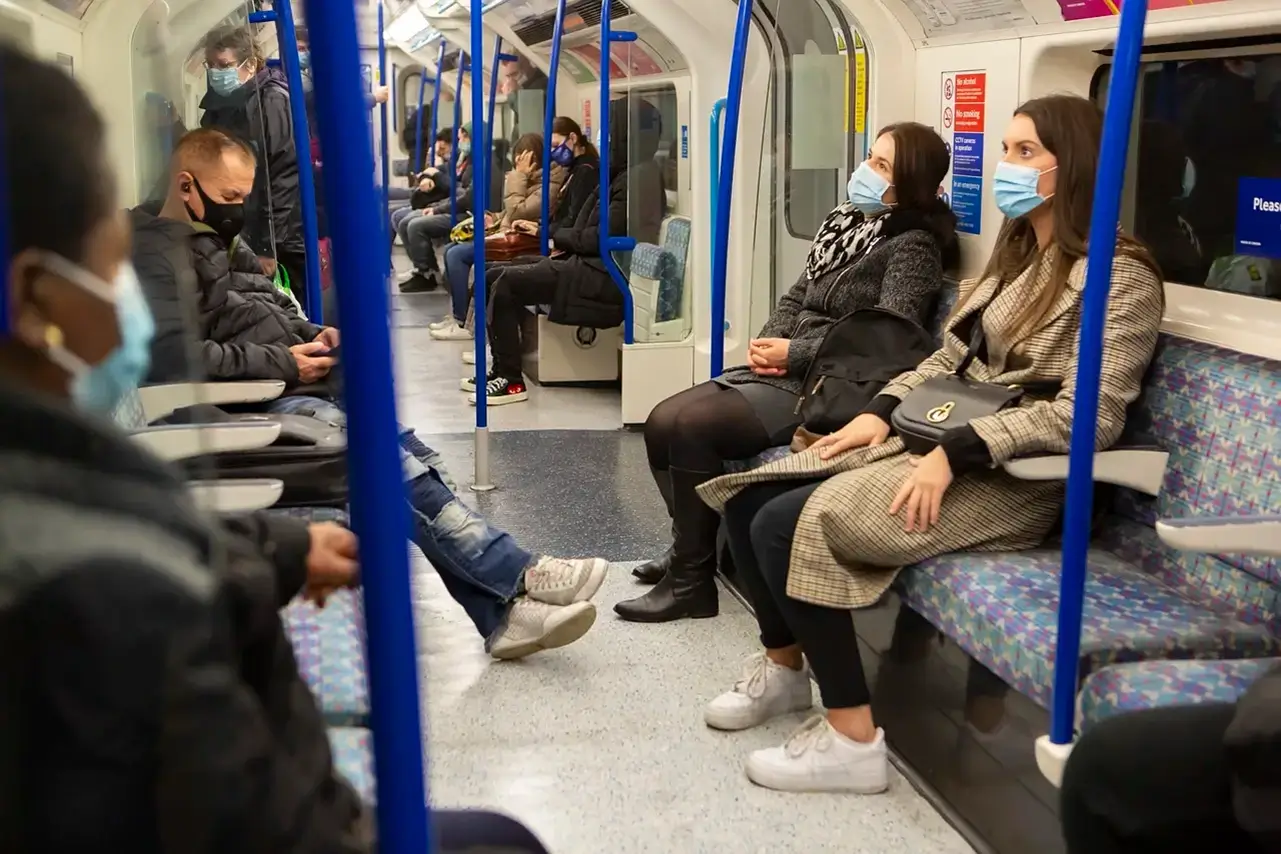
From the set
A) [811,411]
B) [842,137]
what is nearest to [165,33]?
[811,411]

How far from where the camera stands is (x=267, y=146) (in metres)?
1.88

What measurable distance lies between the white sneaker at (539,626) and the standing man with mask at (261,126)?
99cm

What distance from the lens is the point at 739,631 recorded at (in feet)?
11.9

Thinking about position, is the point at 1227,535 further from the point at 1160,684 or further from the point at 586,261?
the point at 586,261

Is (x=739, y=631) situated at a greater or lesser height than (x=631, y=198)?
lesser

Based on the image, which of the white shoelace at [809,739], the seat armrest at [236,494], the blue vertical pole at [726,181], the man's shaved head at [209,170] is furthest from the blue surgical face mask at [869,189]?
the seat armrest at [236,494]

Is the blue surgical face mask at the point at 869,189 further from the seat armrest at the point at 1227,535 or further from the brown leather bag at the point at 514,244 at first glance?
the brown leather bag at the point at 514,244

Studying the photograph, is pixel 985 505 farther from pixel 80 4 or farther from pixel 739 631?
pixel 80 4

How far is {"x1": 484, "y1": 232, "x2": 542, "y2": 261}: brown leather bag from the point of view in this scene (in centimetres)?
767

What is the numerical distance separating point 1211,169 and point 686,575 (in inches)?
65.0

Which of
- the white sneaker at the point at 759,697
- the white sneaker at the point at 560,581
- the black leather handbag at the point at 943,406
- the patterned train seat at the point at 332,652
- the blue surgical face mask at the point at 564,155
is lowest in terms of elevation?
the white sneaker at the point at 759,697

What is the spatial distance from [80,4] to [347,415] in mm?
267

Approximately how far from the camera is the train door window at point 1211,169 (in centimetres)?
279

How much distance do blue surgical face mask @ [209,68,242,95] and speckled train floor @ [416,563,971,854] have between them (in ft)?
4.37
